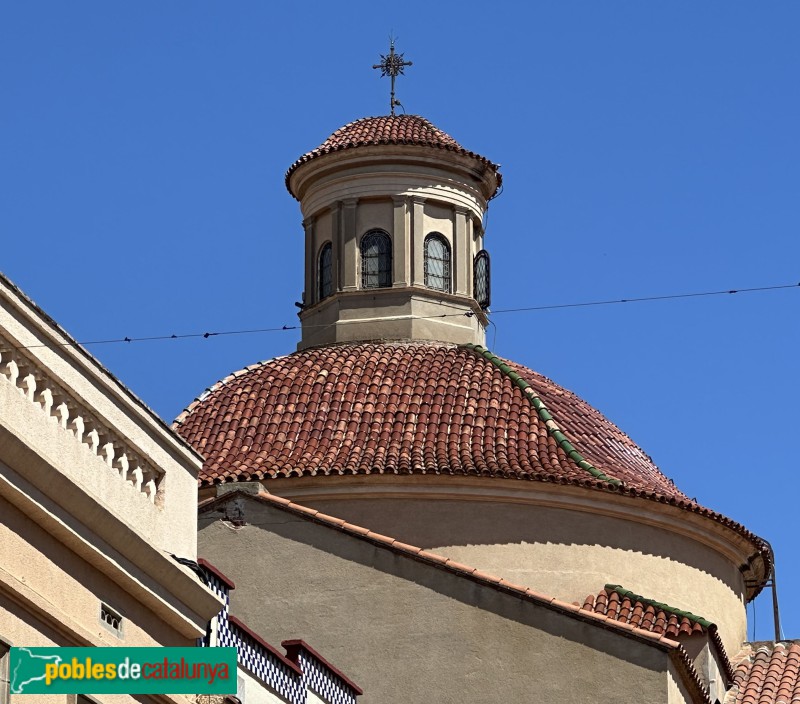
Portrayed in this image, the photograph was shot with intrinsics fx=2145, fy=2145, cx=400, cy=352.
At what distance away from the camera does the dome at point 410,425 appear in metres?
27.1

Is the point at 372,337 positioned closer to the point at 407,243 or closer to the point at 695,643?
the point at 407,243

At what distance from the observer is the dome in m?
27.1

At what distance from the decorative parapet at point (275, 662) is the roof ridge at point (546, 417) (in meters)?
8.61

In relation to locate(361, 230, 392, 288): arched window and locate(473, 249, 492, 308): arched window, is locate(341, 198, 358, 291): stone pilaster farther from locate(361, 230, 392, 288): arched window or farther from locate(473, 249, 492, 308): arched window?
locate(473, 249, 492, 308): arched window

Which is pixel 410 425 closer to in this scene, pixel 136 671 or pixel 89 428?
pixel 89 428

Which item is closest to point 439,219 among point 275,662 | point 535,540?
point 535,540

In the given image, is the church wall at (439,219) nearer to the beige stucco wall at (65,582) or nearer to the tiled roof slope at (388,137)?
the tiled roof slope at (388,137)

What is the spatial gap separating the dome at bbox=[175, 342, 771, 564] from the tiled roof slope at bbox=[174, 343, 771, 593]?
0.06ft

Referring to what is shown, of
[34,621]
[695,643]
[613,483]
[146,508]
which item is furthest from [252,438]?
[34,621]

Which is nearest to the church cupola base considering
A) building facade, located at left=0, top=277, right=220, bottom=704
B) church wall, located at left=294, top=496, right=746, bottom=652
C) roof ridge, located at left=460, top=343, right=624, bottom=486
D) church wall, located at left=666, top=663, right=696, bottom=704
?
roof ridge, located at left=460, top=343, right=624, bottom=486

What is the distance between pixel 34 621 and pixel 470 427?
1539 cm

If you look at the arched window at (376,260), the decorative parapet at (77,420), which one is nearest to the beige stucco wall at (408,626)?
the decorative parapet at (77,420)

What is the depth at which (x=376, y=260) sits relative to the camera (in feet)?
106

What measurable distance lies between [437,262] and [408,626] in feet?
35.3
